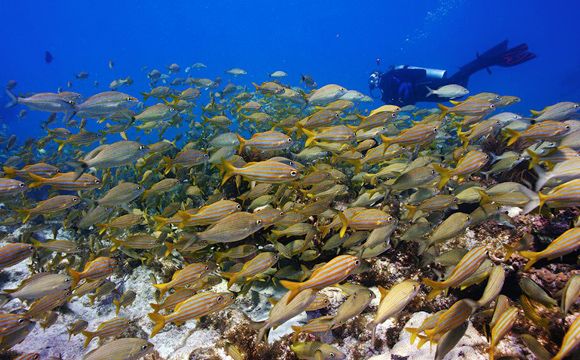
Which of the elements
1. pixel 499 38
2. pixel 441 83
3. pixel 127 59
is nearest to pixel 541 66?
pixel 499 38

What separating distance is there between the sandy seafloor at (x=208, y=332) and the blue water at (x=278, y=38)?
124 m

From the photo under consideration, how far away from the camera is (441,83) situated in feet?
47.1

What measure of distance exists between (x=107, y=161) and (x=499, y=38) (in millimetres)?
187771

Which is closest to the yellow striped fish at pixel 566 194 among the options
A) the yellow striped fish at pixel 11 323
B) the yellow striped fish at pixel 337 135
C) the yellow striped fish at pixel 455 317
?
the yellow striped fish at pixel 455 317

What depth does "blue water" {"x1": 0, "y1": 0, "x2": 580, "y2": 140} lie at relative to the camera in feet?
427

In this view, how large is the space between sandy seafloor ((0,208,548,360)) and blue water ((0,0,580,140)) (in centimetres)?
12427

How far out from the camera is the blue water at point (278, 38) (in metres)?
130

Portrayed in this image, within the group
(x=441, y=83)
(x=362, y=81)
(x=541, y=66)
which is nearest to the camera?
(x=441, y=83)

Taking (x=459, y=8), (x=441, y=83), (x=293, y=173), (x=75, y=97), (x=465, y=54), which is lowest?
(x=293, y=173)

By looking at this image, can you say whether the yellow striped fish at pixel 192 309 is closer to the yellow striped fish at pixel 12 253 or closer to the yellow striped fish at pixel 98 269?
the yellow striped fish at pixel 98 269

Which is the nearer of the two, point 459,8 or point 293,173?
point 293,173

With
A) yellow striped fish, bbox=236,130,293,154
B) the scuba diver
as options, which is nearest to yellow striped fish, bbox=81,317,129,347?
yellow striped fish, bbox=236,130,293,154

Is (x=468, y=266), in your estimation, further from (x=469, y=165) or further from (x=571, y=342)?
(x=469, y=165)

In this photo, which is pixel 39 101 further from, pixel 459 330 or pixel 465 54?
pixel 465 54
